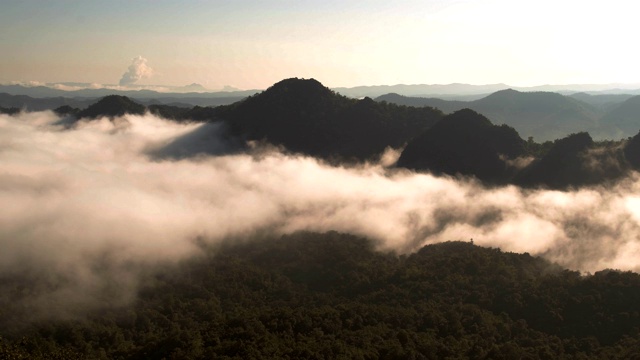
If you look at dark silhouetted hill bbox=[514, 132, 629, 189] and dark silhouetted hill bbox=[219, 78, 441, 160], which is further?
dark silhouetted hill bbox=[219, 78, 441, 160]

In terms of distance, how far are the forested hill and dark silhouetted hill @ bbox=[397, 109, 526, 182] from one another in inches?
1192

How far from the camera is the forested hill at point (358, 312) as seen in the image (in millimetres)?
46531

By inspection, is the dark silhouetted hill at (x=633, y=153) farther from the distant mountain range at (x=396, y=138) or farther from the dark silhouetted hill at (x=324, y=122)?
the dark silhouetted hill at (x=324, y=122)

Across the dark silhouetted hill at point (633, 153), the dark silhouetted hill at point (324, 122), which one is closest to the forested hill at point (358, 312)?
the dark silhouetted hill at point (633, 153)

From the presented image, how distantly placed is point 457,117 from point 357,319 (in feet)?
236

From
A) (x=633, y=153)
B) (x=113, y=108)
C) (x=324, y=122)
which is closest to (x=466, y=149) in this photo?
(x=633, y=153)

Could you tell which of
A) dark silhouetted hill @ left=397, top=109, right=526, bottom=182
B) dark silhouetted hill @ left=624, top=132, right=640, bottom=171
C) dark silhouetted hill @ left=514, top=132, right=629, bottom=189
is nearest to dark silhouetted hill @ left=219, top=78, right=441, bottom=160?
dark silhouetted hill @ left=397, top=109, right=526, bottom=182

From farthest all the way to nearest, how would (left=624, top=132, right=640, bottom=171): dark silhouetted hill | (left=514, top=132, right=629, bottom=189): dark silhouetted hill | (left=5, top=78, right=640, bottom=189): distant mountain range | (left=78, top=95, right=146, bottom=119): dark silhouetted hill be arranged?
(left=78, top=95, right=146, bottom=119): dark silhouetted hill, (left=5, top=78, right=640, bottom=189): distant mountain range, (left=624, top=132, right=640, bottom=171): dark silhouetted hill, (left=514, top=132, right=629, bottom=189): dark silhouetted hill

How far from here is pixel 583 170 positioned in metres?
91.8

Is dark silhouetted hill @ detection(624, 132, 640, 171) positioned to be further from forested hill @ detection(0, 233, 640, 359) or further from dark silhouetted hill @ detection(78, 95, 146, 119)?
dark silhouetted hill @ detection(78, 95, 146, 119)

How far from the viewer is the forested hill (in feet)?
153

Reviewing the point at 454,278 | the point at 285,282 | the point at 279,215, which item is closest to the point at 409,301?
the point at 454,278

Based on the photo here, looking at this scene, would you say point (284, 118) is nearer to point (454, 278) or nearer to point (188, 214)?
point (188, 214)

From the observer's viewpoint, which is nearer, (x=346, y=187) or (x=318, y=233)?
(x=318, y=233)
